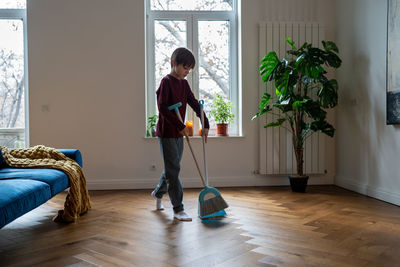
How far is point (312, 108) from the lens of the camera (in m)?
3.68

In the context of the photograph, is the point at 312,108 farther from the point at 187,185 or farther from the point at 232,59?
the point at 187,185

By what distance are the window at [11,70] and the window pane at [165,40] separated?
1620 mm

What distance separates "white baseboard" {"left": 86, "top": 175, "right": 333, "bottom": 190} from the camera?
4.14 m

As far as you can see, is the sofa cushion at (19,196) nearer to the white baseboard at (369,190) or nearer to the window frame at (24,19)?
the window frame at (24,19)

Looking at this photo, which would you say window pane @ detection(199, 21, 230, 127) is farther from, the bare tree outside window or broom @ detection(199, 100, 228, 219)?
the bare tree outside window

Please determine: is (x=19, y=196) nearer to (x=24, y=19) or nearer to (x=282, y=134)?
(x=282, y=134)

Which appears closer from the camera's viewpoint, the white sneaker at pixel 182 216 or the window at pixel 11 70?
the white sneaker at pixel 182 216

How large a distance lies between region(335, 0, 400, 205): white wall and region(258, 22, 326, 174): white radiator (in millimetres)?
286

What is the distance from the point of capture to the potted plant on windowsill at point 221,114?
4.21 meters

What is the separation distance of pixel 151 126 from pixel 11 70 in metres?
1.87

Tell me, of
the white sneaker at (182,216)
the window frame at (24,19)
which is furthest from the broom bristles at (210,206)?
the window frame at (24,19)

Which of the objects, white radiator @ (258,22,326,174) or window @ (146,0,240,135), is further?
window @ (146,0,240,135)

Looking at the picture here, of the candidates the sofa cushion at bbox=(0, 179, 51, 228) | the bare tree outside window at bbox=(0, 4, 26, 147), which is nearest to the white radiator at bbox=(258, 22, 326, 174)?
the sofa cushion at bbox=(0, 179, 51, 228)

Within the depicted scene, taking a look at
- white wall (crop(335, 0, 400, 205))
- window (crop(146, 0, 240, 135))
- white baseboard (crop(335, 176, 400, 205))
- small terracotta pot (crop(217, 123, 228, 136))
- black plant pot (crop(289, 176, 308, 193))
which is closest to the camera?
white baseboard (crop(335, 176, 400, 205))
